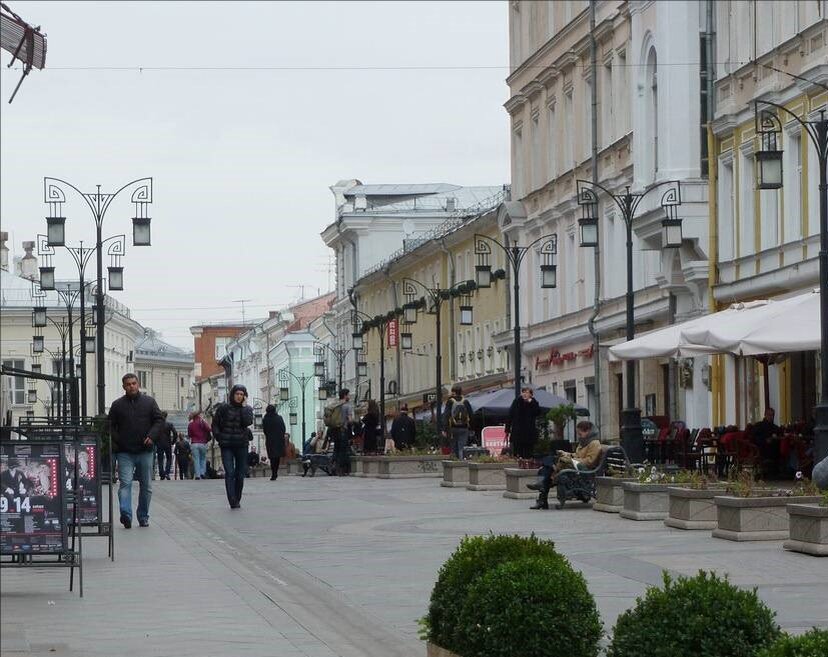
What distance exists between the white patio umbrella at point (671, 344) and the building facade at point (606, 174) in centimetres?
1242

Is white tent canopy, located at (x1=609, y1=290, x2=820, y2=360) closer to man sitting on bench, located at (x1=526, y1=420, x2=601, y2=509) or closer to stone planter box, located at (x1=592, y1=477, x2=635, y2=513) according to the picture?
man sitting on bench, located at (x1=526, y1=420, x2=601, y2=509)

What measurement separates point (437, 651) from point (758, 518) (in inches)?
373

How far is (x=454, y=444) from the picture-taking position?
123 ft

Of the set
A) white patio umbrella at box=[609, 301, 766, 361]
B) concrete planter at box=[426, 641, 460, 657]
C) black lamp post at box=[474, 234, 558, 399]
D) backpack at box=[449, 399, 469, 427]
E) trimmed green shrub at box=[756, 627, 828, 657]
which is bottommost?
concrete planter at box=[426, 641, 460, 657]

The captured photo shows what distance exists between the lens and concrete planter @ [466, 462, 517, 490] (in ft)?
99.3

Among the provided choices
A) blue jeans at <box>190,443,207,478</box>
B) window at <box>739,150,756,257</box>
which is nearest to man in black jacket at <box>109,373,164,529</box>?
window at <box>739,150,756,257</box>

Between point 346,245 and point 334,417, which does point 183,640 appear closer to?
→ point 334,417

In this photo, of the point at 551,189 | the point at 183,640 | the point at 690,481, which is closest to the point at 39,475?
the point at 183,640

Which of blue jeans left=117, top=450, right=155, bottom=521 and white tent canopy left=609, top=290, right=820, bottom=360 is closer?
blue jeans left=117, top=450, right=155, bottom=521

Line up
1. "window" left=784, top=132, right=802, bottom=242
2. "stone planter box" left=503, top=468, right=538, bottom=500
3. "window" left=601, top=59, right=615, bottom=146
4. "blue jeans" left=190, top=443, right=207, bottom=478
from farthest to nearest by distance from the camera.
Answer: "window" left=601, top=59, right=615, bottom=146 → "blue jeans" left=190, top=443, right=207, bottom=478 → "window" left=784, top=132, right=802, bottom=242 → "stone planter box" left=503, top=468, right=538, bottom=500

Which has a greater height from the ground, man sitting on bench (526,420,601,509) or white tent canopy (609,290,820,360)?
white tent canopy (609,290,820,360)

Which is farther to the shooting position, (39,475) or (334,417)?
(334,417)

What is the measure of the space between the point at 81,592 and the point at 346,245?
91382mm

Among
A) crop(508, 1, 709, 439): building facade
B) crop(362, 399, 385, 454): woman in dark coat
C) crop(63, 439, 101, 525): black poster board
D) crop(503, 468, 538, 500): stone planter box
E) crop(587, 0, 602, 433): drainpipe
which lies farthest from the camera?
crop(587, 0, 602, 433): drainpipe
